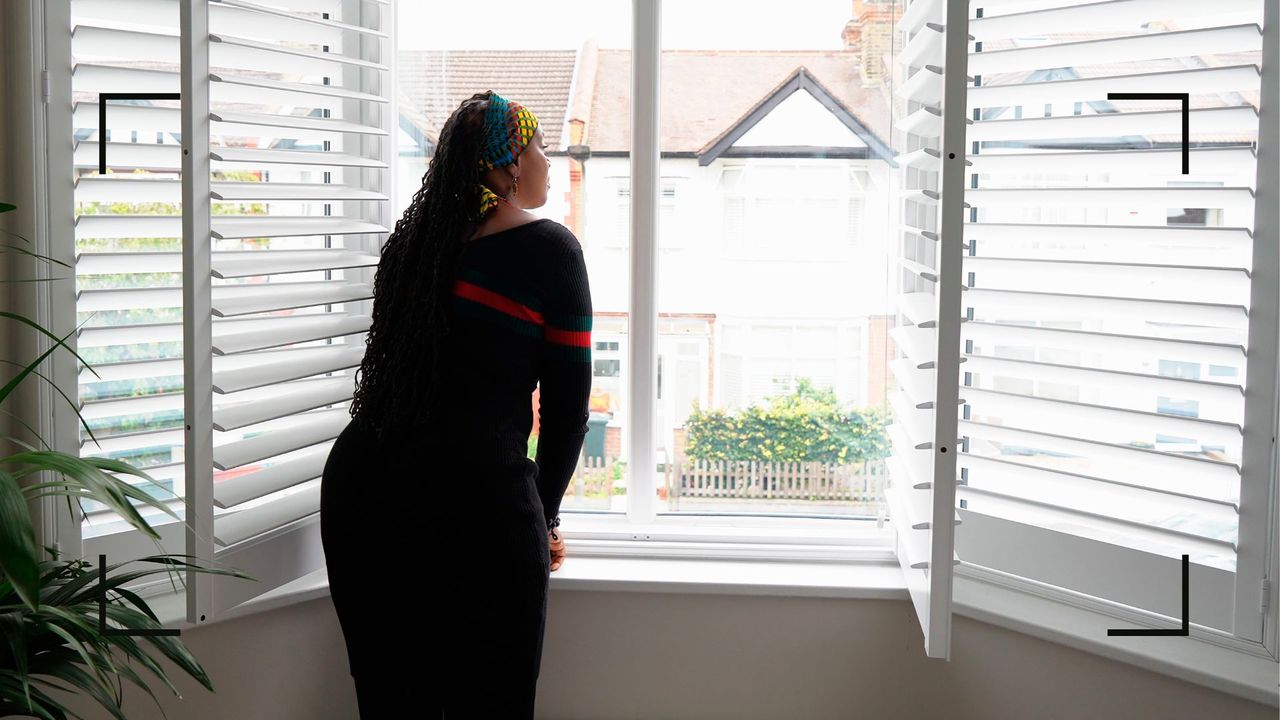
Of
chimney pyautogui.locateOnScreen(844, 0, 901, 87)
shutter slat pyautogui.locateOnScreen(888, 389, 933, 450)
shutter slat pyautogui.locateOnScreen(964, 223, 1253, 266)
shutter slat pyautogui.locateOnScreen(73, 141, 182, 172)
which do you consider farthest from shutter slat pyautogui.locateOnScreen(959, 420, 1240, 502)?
shutter slat pyautogui.locateOnScreen(73, 141, 182, 172)

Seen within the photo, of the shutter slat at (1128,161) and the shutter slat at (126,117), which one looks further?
the shutter slat at (126,117)

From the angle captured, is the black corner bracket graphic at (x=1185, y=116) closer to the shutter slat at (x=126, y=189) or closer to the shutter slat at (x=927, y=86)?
the shutter slat at (x=927, y=86)

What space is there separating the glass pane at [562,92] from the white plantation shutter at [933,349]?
681mm

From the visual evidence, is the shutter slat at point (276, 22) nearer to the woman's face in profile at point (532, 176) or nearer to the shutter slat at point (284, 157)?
the shutter slat at point (284, 157)

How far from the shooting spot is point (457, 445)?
160 centimetres

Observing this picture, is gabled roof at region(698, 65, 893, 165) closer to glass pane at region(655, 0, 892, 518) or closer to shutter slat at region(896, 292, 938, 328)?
glass pane at region(655, 0, 892, 518)

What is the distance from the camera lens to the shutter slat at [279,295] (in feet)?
5.50

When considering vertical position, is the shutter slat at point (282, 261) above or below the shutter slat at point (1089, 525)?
above

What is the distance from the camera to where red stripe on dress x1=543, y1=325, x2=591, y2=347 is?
1.68m

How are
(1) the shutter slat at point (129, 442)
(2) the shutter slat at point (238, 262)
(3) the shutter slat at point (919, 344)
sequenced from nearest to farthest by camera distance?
(3) the shutter slat at point (919, 344) → (2) the shutter slat at point (238, 262) → (1) the shutter slat at point (129, 442)

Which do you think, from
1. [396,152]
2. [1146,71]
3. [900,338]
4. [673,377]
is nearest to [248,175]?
[396,152]

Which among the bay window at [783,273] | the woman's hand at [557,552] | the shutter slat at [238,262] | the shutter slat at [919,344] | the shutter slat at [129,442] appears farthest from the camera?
the woman's hand at [557,552]

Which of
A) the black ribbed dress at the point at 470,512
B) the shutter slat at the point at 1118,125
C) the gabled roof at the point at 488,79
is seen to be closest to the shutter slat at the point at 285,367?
the black ribbed dress at the point at 470,512

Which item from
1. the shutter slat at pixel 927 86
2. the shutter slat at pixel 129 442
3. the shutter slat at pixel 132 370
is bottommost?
the shutter slat at pixel 129 442
